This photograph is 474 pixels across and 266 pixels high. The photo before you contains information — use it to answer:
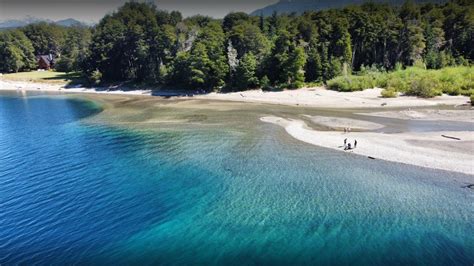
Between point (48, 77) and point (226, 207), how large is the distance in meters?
112

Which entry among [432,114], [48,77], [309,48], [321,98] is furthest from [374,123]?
[48,77]

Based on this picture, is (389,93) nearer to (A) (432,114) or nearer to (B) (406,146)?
(A) (432,114)

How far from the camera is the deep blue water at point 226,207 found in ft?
66.7

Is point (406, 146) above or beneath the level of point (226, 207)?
above

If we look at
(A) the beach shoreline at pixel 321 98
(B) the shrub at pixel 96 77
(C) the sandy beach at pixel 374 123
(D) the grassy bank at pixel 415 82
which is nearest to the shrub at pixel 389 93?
(D) the grassy bank at pixel 415 82

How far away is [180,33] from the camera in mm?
87188

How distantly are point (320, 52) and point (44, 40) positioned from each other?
125074 mm

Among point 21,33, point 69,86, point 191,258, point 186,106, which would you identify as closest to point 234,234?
point 191,258

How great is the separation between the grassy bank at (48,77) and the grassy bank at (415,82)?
8167 cm

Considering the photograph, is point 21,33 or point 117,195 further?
point 21,33

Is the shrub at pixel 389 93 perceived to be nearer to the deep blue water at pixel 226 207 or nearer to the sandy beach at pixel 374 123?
the sandy beach at pixel 374 123

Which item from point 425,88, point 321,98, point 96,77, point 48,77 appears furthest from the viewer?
point 48,77

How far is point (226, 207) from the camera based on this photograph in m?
25.9

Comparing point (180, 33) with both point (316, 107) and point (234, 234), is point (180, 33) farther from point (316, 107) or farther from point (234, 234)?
point (234, 234)
